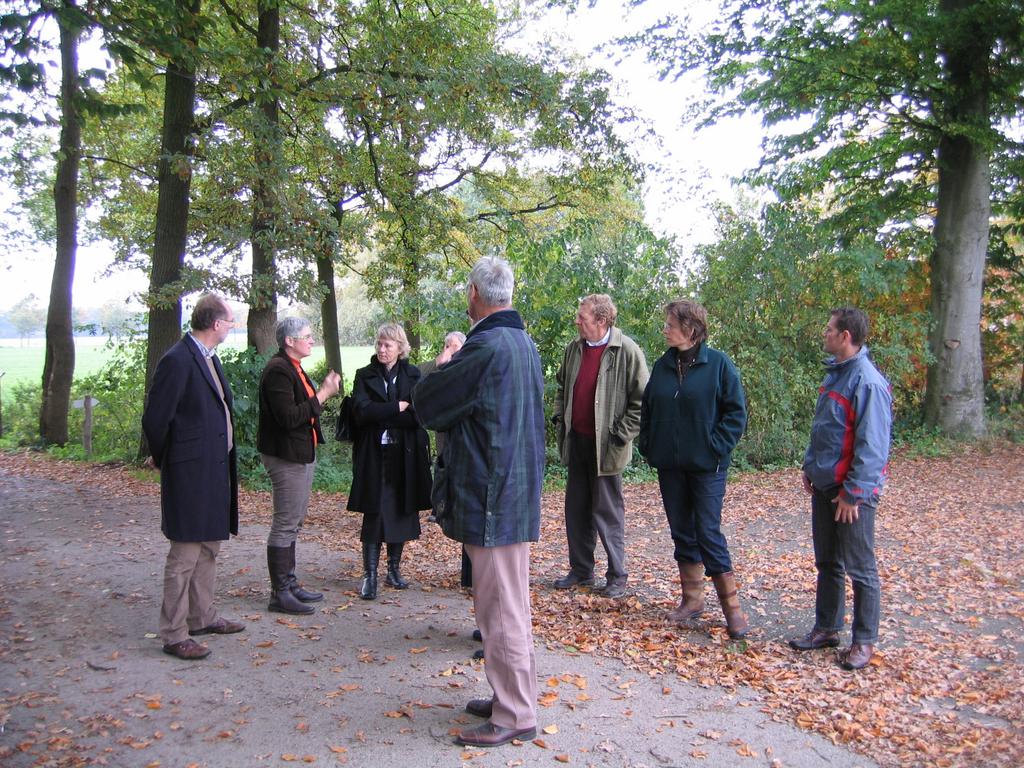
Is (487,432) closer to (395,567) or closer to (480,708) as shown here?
(480,708)

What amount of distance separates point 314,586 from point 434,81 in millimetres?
7819

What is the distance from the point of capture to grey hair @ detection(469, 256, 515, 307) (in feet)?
12.4

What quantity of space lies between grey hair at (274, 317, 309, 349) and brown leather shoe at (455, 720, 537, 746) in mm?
2819

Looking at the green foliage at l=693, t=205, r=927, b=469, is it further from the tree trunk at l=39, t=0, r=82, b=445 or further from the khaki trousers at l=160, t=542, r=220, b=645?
the tree trunk at l=39, t=0, r=82, b=445

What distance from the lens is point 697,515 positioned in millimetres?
5094

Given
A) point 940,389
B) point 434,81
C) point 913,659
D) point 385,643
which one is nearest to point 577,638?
point 385,643

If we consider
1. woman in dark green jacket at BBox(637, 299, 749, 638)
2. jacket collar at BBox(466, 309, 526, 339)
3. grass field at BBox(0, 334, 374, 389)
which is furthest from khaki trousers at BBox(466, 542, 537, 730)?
grass field at BBox(0, 334, 374, 389)

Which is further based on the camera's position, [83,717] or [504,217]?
[504,217]

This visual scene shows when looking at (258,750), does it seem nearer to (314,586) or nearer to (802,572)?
(314,586)

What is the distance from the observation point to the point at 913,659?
15.7 ft

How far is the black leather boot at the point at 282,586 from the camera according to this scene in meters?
5.52

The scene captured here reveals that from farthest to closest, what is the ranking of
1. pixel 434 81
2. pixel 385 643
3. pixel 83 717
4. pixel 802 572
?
1. pixel 434 81
2. pixel 802 572
3. pixel 385 643
4. pixel 83 717

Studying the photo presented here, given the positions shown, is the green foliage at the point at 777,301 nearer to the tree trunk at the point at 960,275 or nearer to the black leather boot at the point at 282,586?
the tree trunk at the point at 960,275

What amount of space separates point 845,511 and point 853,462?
0.28 metres
